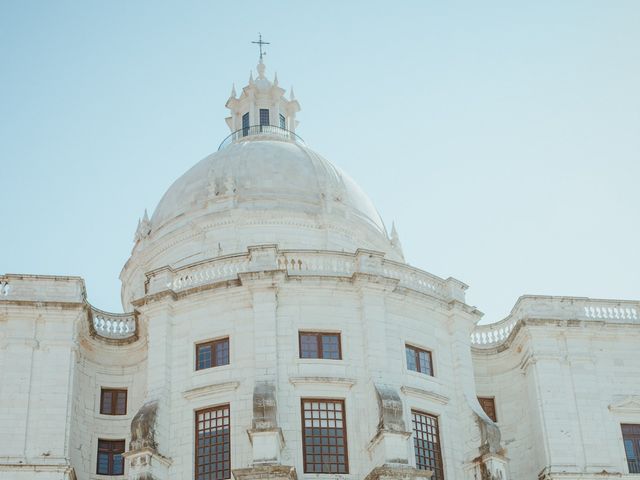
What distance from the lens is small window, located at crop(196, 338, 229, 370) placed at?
1469 inches

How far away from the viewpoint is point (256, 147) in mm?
51938

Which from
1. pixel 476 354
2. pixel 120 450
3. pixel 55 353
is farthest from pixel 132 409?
pixel 476 354

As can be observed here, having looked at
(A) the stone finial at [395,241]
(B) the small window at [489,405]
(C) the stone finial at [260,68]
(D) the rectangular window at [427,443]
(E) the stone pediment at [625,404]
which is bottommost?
(D) the rectangular window at [427,443]

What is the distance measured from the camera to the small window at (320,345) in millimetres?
37125

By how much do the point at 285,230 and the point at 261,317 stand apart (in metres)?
10.8

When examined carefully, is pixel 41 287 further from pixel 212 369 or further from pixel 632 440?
pixel 632 440

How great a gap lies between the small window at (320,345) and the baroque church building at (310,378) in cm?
5

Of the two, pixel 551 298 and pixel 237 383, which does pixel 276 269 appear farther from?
pixel 551 298

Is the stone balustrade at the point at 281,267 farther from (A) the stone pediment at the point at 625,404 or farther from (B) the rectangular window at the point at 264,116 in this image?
(B) the rectangular window at the point at 264,116

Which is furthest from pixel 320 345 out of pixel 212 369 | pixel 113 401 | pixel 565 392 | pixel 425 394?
pixel 565 392

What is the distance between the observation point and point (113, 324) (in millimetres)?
41375

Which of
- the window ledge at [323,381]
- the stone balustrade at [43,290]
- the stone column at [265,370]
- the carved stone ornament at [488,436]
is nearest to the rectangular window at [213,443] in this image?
the stone column at [265,370]

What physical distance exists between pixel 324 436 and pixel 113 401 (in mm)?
9286

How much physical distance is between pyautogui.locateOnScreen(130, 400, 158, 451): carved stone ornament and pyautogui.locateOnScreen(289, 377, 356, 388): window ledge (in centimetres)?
494
